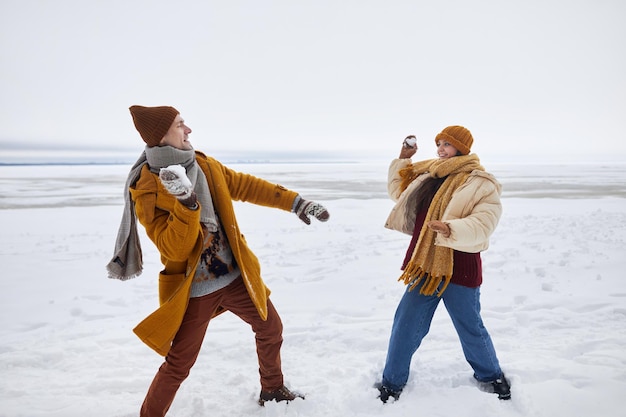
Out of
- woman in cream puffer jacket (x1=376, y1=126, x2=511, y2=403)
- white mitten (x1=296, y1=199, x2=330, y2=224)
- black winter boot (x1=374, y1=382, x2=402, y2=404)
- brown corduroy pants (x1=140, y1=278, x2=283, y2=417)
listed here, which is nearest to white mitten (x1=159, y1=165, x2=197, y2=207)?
brown corduroy pants (x1=140, y1=278, x2=283, y2=417)

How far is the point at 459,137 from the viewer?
2.53 metres

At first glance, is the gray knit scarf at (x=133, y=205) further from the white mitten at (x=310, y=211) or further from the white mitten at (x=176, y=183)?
the white mitten at (x=310, y=211)

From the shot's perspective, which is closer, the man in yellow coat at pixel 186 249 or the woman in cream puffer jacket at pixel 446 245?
the man in yellow coat at pixel 186 249

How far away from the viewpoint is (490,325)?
382cm

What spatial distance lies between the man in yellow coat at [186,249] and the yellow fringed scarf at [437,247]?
0.68 m

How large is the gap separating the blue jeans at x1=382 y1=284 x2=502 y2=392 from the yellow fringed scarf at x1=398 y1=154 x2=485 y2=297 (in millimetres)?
95

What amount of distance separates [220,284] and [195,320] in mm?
242

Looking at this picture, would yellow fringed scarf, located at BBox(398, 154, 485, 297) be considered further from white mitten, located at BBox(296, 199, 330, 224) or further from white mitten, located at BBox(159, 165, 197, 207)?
white mitten, located at BBox(159, 165, 197, 207)

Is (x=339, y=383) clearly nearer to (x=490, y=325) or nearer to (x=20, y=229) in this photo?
(x=490, y=325)

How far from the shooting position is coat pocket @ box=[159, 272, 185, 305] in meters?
2.20

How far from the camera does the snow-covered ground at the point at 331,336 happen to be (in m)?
2.63

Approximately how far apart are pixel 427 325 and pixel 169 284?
168 centimetres

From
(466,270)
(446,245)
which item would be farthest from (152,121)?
(466,270)

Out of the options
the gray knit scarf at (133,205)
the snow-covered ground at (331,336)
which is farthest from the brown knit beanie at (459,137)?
the snow-covered ground at (331,336)
